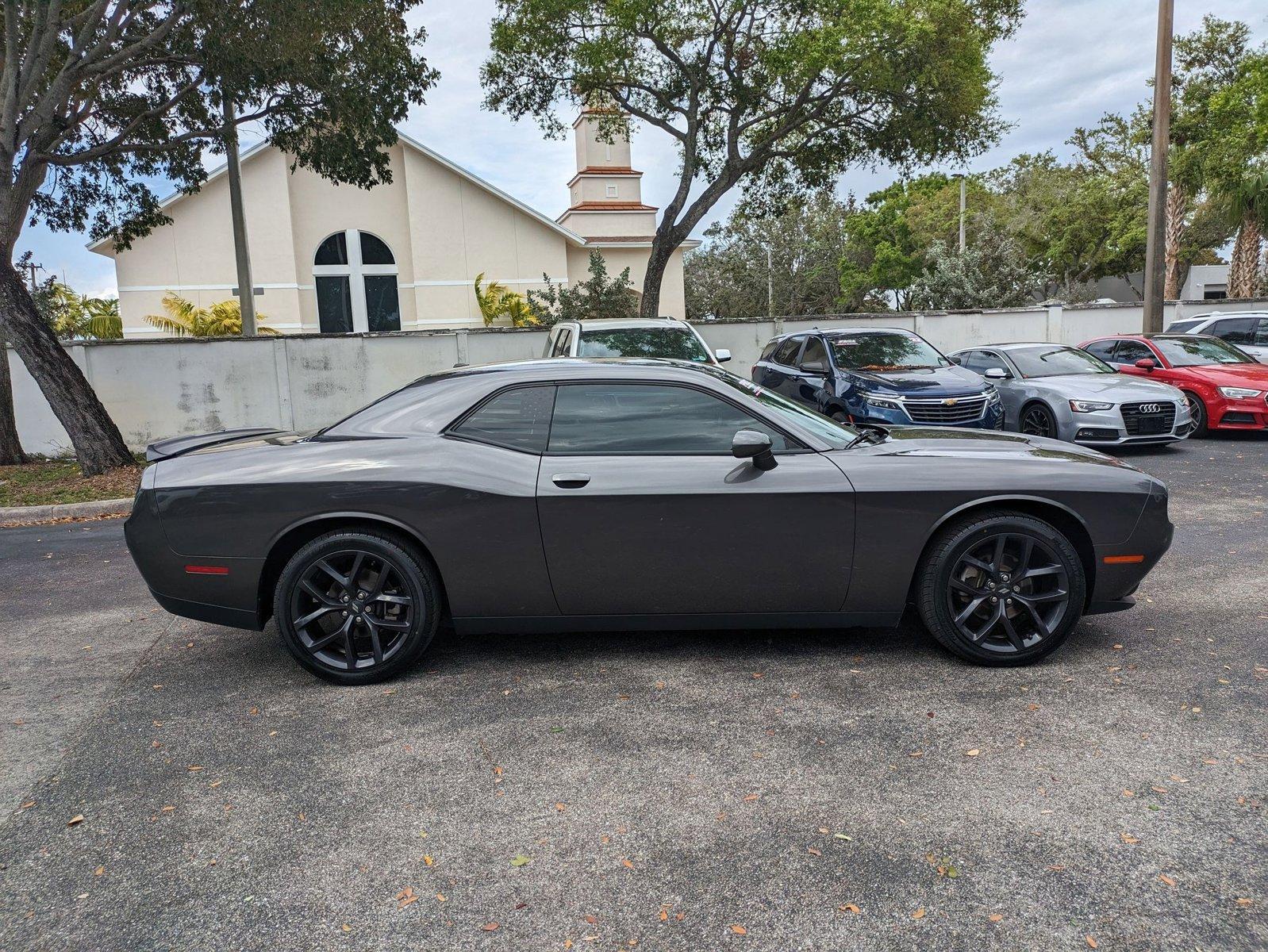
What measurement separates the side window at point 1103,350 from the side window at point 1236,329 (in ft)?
12.2

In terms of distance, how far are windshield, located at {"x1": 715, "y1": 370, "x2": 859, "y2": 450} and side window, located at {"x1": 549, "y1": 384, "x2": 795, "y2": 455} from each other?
15 centimetres

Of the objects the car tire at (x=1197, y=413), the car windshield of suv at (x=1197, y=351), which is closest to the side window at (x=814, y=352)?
the car tire at (x=1197, y=413)

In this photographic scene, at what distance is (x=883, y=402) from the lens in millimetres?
10375

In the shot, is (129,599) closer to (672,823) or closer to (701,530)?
(701,530)

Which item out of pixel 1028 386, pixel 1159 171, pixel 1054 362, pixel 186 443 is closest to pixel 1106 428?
pixel 1028 386

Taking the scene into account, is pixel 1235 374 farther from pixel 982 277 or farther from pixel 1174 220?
pixel 982 277

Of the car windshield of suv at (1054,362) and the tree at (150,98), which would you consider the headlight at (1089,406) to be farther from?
the tree at (150,98)

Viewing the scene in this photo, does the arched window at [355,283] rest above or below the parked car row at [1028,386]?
above

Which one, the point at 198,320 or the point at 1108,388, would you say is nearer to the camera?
the point at 1108,388

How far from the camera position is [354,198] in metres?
27.2

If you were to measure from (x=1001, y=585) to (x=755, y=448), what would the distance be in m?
1.33

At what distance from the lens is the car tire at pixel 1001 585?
4348 mm

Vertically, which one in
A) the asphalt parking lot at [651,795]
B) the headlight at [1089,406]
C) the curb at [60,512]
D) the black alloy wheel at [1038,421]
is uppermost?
the headlight at [1089,406]

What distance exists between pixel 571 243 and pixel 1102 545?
85.1ft
